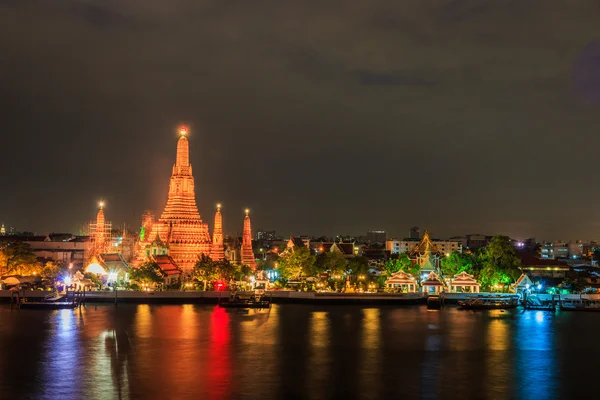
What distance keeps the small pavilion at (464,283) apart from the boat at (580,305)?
291 inches

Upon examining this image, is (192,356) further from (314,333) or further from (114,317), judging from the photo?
(114,317)

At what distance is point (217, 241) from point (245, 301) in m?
17.6

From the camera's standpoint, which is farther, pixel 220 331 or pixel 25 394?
pixel 220 331

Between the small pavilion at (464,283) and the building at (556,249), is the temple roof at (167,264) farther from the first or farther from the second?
→ the building at (556,249)

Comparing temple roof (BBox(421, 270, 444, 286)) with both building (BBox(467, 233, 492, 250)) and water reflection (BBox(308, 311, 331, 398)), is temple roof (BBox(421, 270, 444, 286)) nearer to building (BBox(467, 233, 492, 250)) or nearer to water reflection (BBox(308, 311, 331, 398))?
water reflection (BBox(308, 311, 331, 398))

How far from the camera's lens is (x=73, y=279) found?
58.2 meters

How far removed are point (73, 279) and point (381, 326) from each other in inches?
1182

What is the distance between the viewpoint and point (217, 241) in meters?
Answer: 69.5

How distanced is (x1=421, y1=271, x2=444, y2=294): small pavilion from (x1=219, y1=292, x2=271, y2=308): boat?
1464 centimetres

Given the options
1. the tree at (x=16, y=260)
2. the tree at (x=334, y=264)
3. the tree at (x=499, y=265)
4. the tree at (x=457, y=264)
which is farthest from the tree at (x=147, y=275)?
the tree at (x=499, y=265)

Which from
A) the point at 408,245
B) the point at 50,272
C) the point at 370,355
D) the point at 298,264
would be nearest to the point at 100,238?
the point at 50,272

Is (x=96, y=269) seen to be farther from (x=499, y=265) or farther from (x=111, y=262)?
(x=499, y=265)

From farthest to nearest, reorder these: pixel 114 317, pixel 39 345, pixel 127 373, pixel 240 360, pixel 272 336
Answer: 1. pixel 114 317
2. pixel 272 336
3. pixel 39 345
4. pixel 240 360
5. pixel 127 373

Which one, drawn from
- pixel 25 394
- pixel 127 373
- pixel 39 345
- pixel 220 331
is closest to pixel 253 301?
pixel 220 331
